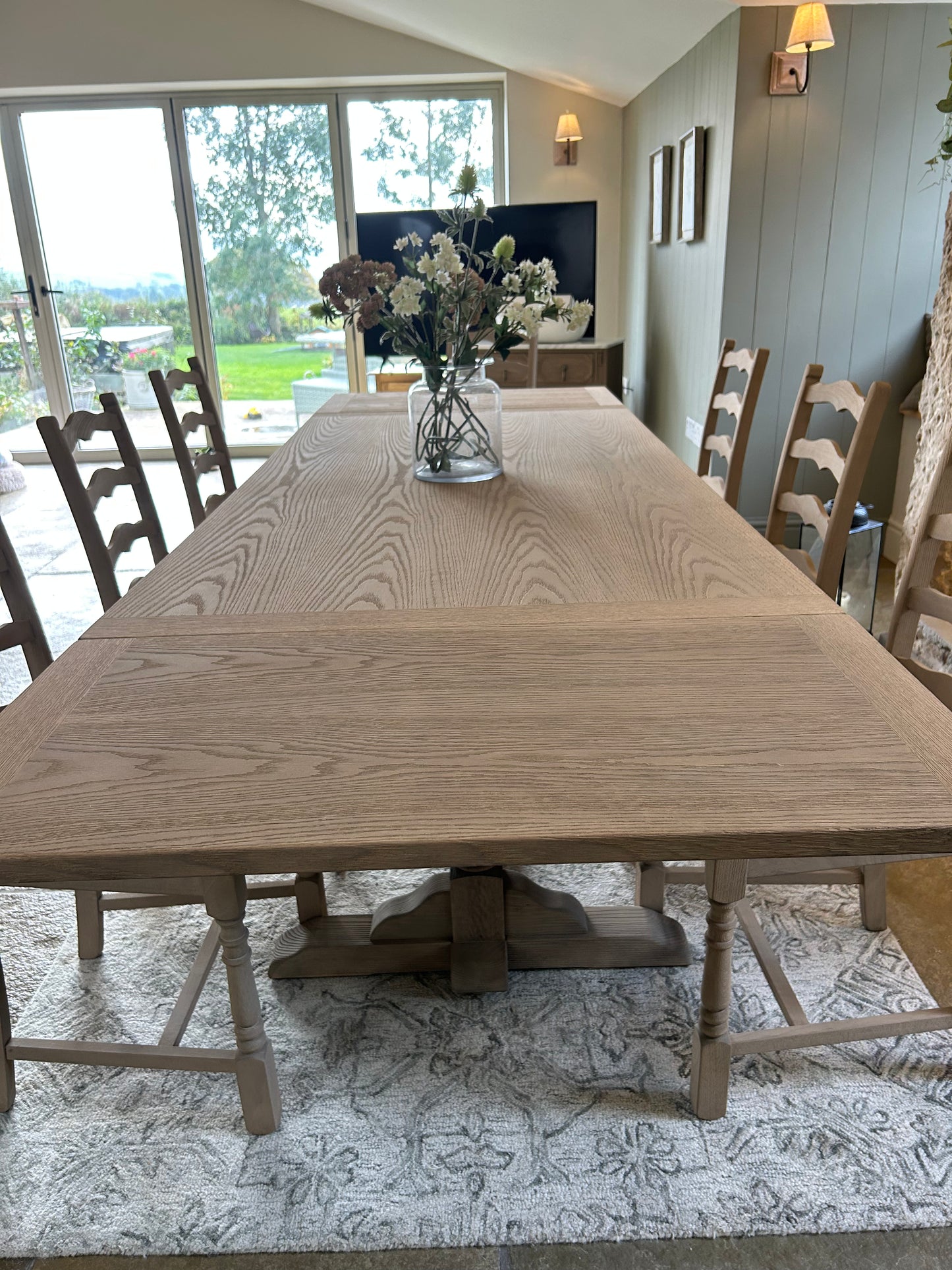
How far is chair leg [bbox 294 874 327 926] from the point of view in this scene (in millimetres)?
1722

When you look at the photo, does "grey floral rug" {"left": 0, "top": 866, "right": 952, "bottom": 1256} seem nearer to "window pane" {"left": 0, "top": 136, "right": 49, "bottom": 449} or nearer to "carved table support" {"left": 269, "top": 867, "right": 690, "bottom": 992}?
"carved table support" {"left": 269, "top": 867, "right": 690, "bottom": 992}

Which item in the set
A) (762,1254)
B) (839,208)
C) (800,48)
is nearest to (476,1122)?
(762,1254)

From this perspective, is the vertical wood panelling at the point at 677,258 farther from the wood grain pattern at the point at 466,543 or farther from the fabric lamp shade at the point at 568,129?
the wood grain pattern at the point at 466,543

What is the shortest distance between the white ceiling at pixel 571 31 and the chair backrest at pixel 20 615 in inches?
121

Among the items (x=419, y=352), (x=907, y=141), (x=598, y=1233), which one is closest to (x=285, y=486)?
(x=419, y=352)

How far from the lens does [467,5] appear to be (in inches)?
175

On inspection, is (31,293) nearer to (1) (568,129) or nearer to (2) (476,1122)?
(1) (568,129)

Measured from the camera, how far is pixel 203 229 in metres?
5.94

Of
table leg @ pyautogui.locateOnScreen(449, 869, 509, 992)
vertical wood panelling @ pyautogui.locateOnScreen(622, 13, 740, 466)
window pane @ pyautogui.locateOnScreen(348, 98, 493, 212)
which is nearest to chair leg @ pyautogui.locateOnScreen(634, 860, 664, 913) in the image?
table leg @ pyautogui.locateOnScreen(449, 869, 509, 992)

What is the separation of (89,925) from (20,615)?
59 cm

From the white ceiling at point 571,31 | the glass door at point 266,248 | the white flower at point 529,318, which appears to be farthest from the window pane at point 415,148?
the white flower at point 529,318

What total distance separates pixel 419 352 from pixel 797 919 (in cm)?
133

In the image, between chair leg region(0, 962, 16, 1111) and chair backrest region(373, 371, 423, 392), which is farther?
chair backrest region(373, 371, 423, 392)

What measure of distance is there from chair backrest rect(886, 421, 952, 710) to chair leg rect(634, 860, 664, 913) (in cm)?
57
